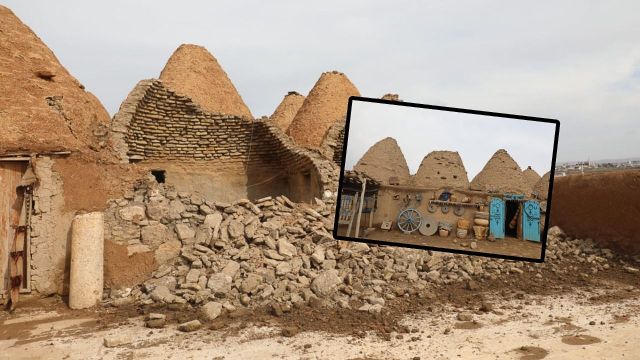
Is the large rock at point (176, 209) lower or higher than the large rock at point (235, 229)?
higher

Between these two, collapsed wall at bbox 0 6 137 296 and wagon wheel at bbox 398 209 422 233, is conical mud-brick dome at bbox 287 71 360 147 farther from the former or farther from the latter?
wagon wheel at bbox 398 209 422 233

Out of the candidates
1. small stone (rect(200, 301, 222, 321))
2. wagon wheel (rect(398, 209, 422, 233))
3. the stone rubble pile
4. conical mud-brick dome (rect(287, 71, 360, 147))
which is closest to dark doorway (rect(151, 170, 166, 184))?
the stone rubble pile

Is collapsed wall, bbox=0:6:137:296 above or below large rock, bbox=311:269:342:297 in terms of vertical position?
above

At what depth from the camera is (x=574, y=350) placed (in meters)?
5.01

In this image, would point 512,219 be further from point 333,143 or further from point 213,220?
point 333,143

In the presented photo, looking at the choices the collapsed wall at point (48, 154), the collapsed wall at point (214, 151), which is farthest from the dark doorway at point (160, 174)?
the collapsed wall at point (48, 154)

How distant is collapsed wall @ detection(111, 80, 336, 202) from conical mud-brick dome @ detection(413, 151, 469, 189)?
4.29m

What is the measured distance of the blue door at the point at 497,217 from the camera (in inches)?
207

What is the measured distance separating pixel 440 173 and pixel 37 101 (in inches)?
281

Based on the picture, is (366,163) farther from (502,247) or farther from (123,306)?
(123,306)

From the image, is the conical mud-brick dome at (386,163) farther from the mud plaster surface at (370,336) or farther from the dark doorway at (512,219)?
the mud plaster surface at (370,336)

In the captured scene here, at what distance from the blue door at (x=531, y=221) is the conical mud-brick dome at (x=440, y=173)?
757 millimetres

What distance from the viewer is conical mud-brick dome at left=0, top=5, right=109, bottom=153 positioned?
7.22 meters

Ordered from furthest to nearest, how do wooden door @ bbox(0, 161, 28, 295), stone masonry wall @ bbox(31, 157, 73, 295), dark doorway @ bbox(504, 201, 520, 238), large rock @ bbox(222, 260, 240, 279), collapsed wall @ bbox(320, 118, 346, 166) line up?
collapsed wall @ bbox(320, 118, 346, 166)
stone masonry wall @ bbox(31, 157, 73, 295)
large rock @ bbox(222, 260, 240, 279)
wooden door @ bbox(0, 161, 28, 295)
dark doorway @ bbox(504, 201, 520, 238)
